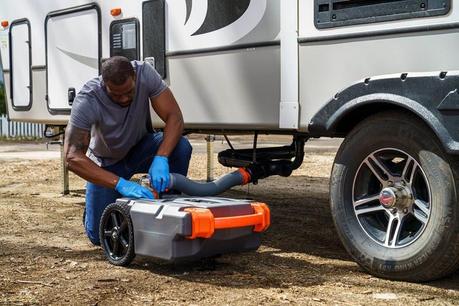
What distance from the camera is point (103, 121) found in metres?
4.53

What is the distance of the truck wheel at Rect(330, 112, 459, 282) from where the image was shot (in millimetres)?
3494

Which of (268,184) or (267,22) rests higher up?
(267,22)

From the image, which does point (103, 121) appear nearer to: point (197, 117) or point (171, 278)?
point (197, 117)

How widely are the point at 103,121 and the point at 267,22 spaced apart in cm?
123

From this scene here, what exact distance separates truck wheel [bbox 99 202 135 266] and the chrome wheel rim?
1294mm

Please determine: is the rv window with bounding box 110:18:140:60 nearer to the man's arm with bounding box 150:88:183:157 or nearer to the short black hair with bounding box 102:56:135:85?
the man's arm with bounding box 150:88:183:157

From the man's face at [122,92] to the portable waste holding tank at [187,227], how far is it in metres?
0.71

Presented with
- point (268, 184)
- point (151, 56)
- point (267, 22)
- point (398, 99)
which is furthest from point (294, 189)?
point (398, 99)

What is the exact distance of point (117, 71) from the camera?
4254 mm

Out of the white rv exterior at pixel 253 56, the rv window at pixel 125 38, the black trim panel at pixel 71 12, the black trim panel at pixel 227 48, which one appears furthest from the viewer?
the black trim panel at pixel 71 12

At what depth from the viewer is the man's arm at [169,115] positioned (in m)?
4.58

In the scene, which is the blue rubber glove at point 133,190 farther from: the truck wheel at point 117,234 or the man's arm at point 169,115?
the man's arm at point 169,115

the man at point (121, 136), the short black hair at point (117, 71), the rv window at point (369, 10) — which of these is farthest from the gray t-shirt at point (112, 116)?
the rv window at point (369, 10)

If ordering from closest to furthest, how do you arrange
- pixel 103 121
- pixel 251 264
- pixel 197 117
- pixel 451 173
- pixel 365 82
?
pixel 451 173 < pixel 365 82 < pixel 251 264 < pixel 103 121 < pixel 197 117
